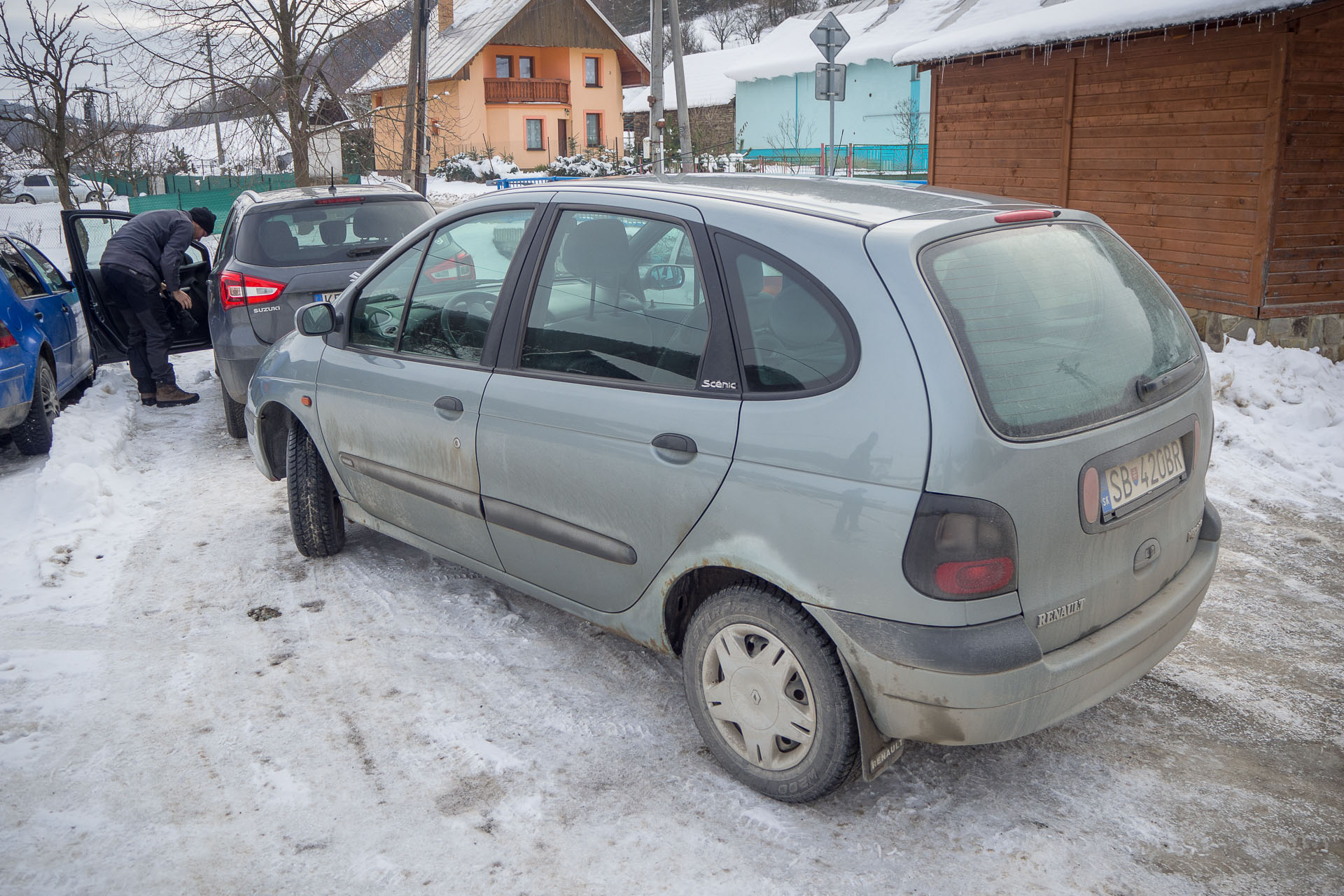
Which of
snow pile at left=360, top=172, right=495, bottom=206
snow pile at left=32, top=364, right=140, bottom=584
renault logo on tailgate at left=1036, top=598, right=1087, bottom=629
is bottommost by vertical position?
snow pile at left=32, top=364, right=140, bottom=584

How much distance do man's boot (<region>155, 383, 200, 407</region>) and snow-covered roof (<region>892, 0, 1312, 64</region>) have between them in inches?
332

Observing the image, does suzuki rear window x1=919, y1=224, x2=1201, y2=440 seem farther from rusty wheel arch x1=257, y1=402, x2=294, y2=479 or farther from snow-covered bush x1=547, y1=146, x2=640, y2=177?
snow-covered bush x1=547, y1=146, x2=640, y2=177

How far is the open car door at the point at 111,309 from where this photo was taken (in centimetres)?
751

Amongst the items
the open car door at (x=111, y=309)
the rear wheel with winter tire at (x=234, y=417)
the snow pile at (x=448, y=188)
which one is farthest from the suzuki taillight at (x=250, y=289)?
the snow pile at (x=448, y=188)

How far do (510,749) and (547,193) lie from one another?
1.92 metres

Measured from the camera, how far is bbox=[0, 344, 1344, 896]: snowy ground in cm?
267

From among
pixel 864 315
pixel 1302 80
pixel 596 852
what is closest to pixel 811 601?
pixel 864 315

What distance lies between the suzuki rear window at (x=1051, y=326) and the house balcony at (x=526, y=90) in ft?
154

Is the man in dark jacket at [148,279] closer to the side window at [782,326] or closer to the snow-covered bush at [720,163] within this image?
the side window at [782,326]

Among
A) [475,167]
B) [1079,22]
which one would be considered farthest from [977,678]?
[475,167]

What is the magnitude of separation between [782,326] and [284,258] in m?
5.08

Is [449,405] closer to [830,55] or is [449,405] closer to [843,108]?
[830,55]

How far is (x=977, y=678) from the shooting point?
2436 millimetres

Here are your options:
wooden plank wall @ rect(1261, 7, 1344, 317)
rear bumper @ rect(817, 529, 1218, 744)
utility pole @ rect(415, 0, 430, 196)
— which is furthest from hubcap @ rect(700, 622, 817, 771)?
utility pole @ rect(415, 0, 430, 196)
